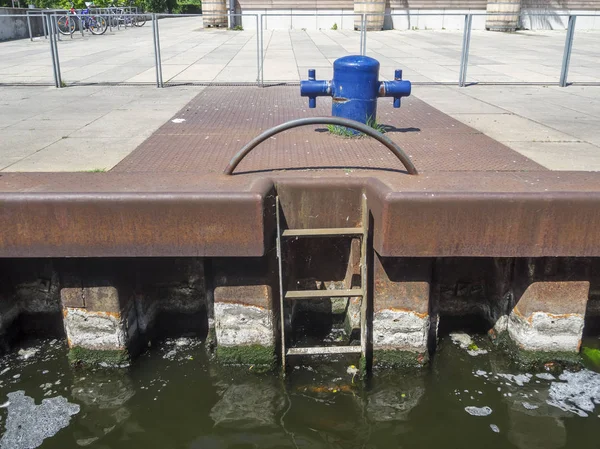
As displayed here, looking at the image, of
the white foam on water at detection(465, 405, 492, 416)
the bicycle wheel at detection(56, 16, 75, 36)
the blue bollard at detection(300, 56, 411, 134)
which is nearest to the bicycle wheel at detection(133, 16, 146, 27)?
the bicycle wheel at detection(56, 16, 75, 36)

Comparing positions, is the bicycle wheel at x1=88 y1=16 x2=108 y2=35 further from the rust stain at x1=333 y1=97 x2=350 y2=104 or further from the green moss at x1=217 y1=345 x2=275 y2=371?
the green moss at x1=217 y1=345 x2=275 y2=371

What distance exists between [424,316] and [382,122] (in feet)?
13.1

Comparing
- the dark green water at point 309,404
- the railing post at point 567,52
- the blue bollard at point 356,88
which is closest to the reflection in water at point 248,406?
the dark green water at point 309,404

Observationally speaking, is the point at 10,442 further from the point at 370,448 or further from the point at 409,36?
the point at 409,36

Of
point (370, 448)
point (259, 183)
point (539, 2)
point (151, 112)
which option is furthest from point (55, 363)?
point (539, 2)

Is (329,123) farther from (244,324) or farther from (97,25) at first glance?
(97,25)

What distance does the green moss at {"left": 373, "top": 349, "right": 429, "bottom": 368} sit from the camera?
4719 millimetres

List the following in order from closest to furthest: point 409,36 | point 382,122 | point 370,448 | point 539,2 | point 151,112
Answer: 1. point 370,448
2. point 382,122
3. point 151,112
4. point 409,36
5. point 539,2

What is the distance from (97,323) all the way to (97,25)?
26.9 m

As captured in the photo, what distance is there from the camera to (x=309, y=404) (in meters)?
4.36

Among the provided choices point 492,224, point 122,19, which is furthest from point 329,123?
point 122,19

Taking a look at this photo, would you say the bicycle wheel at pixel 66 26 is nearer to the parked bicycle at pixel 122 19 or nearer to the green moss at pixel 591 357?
the parked bicycle at pixel 122 19

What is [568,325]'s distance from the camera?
4.59 metres

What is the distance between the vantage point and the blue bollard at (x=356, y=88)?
6840 millimetres
